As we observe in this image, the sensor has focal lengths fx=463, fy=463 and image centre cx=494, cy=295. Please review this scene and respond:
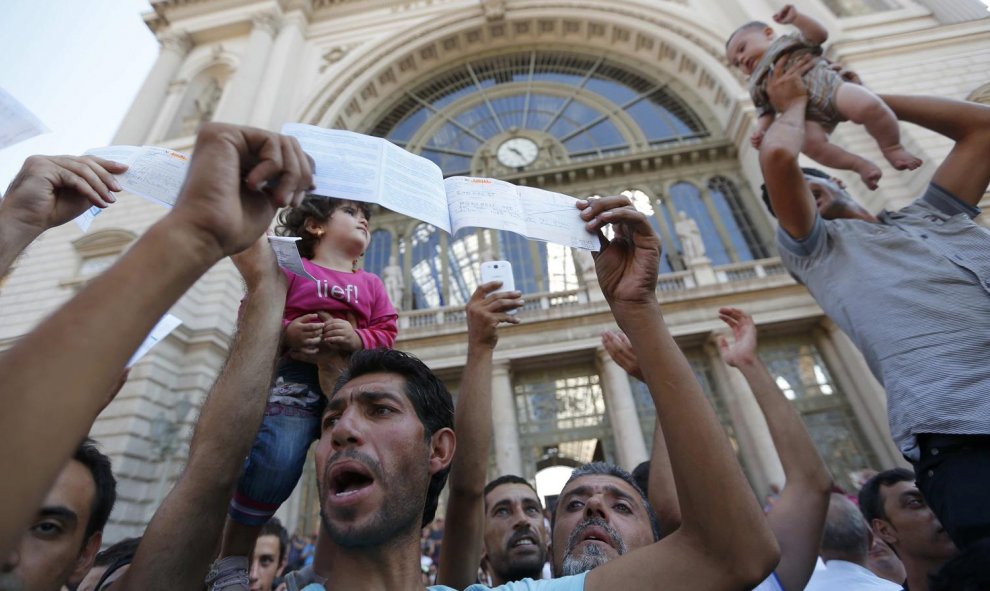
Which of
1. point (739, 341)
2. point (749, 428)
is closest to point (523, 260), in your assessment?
point (749, 428)

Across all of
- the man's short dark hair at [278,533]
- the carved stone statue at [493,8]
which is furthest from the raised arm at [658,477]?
the carved stone statue at [493,8]

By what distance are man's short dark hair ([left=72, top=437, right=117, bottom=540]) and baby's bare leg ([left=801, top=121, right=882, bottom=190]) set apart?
4057mm

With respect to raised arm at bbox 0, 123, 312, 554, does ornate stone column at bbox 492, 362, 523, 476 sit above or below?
above

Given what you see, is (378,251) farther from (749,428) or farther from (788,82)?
(788,82)

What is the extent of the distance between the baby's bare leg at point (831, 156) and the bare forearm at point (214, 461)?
3.16m

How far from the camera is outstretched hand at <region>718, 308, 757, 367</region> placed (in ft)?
9.37

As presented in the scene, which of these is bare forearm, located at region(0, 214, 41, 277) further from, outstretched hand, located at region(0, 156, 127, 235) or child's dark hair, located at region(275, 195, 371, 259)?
child's dark hair, located at region(275, 195, 371, 259)

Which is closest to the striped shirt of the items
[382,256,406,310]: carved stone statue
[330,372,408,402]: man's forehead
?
[330,372,408,402]: man's forehead

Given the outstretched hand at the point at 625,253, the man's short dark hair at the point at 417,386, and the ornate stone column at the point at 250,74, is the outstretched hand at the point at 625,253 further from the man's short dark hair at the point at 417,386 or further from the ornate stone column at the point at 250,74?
the ornate stone column at the point at 250,74

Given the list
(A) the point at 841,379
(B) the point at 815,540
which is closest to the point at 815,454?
(B) the point at 815,540

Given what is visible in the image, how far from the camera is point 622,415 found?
11.4 m

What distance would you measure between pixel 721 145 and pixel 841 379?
340 inches

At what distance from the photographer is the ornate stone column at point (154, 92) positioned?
1625cm

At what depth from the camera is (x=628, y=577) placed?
4.67ft
